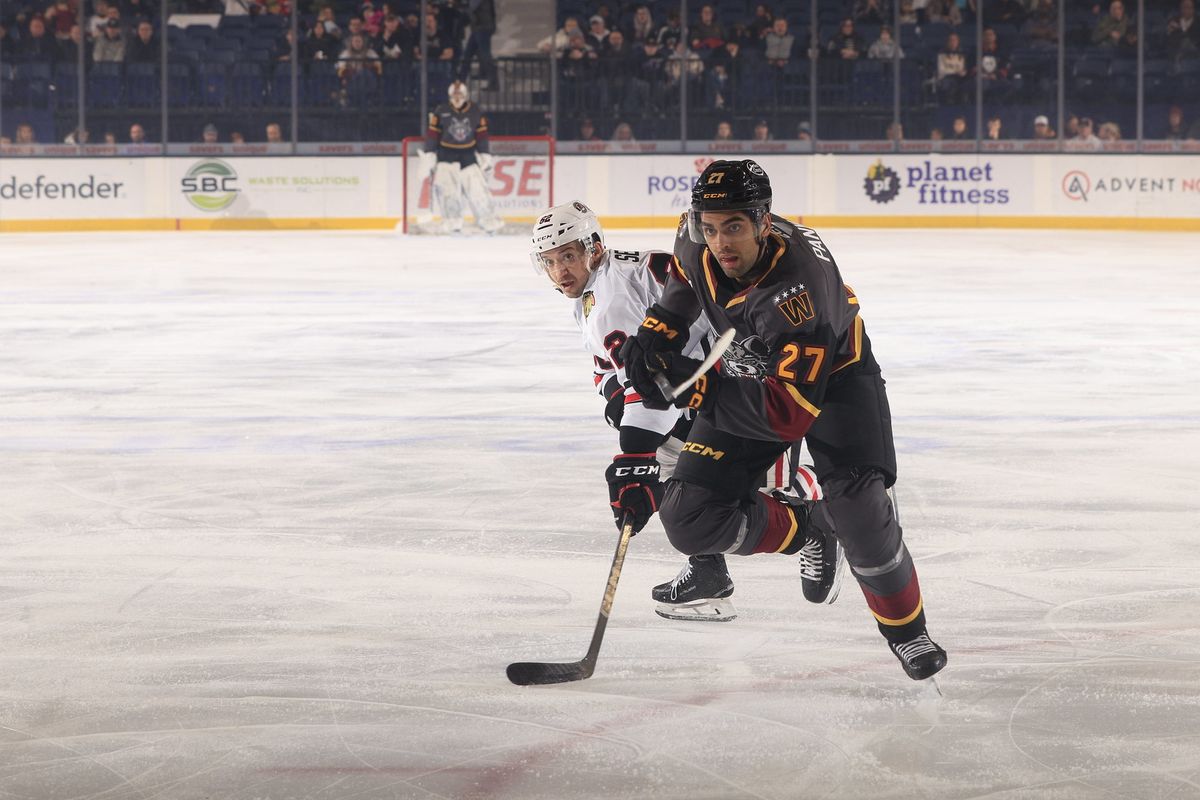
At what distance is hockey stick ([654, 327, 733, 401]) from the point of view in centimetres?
299

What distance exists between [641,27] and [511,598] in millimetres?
15699

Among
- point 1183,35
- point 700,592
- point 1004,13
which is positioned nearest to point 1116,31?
point 1183,35

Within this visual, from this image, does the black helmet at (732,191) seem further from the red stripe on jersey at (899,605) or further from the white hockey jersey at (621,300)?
the red stripe on jersey at (899,605)

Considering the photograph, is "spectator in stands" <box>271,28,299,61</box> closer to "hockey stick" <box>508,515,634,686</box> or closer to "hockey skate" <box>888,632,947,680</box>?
"hockey stick" <box>508,515,634,686</box>

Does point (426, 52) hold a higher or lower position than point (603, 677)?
higher

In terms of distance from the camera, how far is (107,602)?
3.75 metres

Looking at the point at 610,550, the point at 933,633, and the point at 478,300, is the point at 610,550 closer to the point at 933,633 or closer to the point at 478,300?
the point at 933,633

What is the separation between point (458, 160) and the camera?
56.4ft

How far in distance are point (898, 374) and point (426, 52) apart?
11732 millimetres

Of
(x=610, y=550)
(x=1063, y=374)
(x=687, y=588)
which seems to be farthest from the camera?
(x=1063, y=374)

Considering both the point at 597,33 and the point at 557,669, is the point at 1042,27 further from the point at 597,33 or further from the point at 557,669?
the point at 557,669

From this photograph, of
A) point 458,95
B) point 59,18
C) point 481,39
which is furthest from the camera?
point 481,39

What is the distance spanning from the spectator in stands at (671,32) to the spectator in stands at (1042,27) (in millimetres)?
3784

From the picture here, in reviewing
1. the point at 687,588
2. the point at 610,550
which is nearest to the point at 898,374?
the point at 610,550
